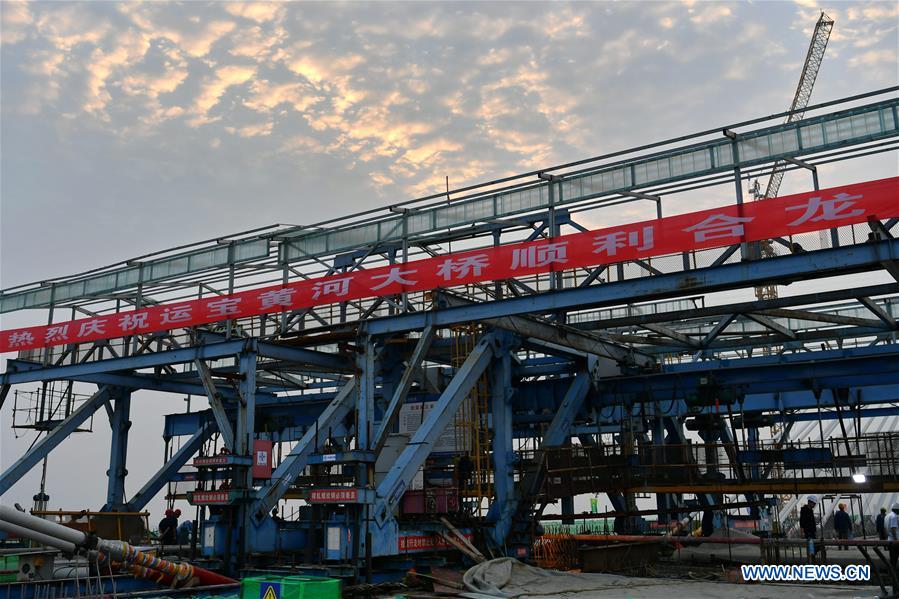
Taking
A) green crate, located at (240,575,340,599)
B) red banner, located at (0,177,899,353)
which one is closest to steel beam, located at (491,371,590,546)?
red banner, located at (0,177,899,353)

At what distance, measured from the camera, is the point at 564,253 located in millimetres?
21359

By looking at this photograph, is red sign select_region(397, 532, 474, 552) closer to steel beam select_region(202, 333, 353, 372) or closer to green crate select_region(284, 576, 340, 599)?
steel beam select_region(202, 333, 353, 372)

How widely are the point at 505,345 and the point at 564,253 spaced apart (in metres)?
5.28

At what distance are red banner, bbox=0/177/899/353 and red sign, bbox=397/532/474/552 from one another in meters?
6.70

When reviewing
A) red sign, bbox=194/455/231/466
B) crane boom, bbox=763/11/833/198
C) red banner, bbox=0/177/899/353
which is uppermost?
crane boom, bbox=763/11/833/198

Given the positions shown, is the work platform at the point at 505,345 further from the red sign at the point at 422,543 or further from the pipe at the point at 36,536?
the pipe at the point at 36,536

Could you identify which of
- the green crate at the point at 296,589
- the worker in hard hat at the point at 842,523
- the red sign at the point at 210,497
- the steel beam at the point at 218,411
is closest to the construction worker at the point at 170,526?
the steel beam at the point at 218,411

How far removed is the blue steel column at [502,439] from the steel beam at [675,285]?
306cm

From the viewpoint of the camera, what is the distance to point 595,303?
→ 2131 cm

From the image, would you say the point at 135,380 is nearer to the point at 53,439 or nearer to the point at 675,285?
the point at 53,439

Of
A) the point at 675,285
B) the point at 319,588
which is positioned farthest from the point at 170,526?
the point at 675,285

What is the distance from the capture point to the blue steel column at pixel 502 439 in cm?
2438

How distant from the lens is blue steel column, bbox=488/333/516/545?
960 inches

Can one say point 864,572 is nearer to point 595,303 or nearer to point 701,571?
point 701,571
